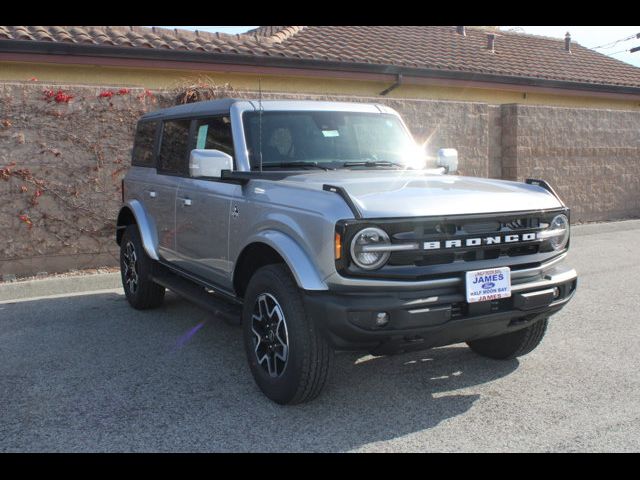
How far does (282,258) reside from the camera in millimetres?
3998

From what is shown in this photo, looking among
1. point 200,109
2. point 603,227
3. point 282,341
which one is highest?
point 200,109

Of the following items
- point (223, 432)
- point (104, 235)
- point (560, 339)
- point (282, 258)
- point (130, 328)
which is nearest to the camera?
point (223, 432)

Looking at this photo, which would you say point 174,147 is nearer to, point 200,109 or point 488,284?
point 200,109

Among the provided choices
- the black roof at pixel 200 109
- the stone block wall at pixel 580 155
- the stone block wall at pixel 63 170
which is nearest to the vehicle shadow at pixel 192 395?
the black roof at pixel 200 109

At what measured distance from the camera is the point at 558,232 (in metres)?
4.18

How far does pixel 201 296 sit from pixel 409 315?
2212 millimetres

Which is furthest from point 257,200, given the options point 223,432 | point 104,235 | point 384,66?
point 384,66

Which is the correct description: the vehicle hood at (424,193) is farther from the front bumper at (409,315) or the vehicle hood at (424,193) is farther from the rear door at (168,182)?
the rear door at (168,182)

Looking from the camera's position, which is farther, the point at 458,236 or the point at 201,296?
the point at 201,296

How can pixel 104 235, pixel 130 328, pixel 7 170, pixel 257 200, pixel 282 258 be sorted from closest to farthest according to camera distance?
pixel 282 258 < pixel 257 200 < pixel 130 328 < pixel 7 170 < pixel 104 235

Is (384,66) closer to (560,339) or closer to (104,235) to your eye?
(104,235)

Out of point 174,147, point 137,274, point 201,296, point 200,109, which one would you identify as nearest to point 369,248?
point 201,296

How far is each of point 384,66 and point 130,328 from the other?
7.78m

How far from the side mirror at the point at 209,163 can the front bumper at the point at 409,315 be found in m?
1.27
